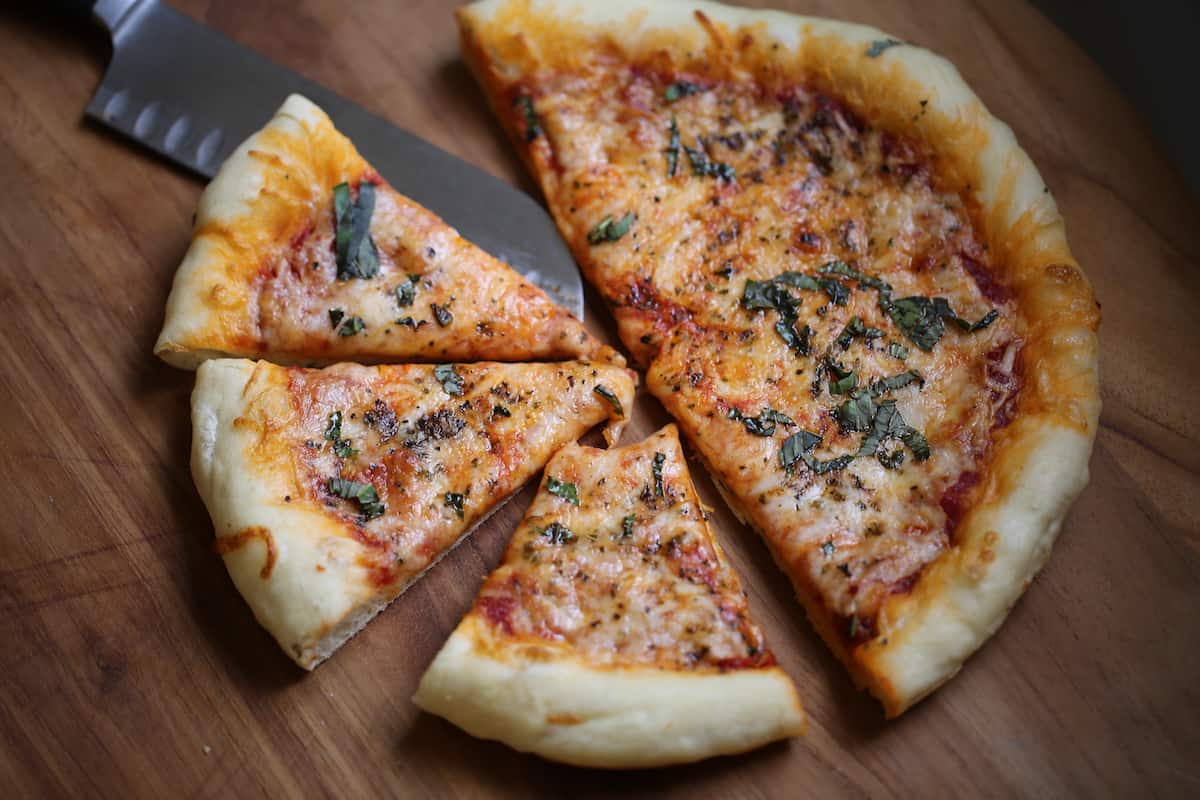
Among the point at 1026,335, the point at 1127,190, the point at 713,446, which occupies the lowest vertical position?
the point at 713,446

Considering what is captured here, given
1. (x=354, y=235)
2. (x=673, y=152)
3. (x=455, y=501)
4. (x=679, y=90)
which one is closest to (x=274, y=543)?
(x=455, y=501)

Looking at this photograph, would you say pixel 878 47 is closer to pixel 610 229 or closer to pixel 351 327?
pixel 610 229

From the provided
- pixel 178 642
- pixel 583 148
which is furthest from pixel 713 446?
pixel 178 642

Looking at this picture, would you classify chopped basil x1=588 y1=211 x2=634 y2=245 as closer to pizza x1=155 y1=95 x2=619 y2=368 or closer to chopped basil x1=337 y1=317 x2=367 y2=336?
pizza x1=155 y1=95 x2=619 y2=368

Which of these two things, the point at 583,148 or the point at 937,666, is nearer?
the point at 937,666

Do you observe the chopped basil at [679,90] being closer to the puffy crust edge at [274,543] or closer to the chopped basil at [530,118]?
the chopped basil at [530,118]

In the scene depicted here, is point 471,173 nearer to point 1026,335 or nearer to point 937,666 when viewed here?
point 1026,335

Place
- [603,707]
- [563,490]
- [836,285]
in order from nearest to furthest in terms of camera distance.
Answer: [603,707] < [563,490] < [836,285]

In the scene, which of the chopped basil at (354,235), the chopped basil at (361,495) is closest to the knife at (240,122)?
the chopped basil at (354,235)
